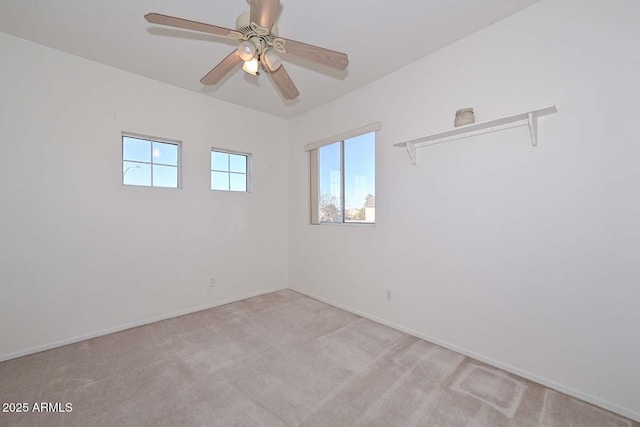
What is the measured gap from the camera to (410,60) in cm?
267

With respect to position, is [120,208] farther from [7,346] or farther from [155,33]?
[155,33]

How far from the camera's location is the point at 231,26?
2162 millimetres

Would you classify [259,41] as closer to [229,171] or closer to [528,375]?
[229,171]

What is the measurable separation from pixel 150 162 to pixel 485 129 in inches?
136

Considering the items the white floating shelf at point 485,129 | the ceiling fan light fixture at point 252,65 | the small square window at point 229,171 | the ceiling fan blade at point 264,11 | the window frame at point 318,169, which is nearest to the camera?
the ceiling fan blade at point 264,11

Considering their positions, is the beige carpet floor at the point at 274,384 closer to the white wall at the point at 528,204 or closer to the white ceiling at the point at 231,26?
the white wall at the point at 528,204

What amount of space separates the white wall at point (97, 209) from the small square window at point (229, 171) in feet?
0.48

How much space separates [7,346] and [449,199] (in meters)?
4.04

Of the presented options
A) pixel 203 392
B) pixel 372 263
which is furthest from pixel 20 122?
pixel 372 263

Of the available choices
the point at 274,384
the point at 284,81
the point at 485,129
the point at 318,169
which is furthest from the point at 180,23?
the point at 318,169

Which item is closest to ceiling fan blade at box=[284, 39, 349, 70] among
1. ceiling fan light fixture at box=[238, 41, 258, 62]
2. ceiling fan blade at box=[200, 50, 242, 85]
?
ceiling fan light fixture at box=[238, 41, 258, 62]

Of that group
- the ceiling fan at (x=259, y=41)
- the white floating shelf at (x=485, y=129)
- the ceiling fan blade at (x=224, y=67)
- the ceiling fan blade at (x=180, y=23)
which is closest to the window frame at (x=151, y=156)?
the ceiling fan blade at (x=224, y=67)

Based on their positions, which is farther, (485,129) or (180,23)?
(485,129)

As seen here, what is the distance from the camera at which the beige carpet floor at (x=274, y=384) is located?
1635 mm
